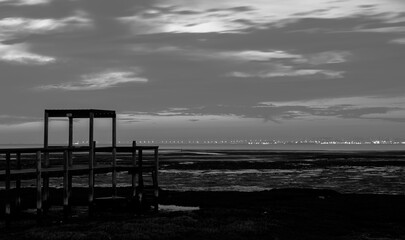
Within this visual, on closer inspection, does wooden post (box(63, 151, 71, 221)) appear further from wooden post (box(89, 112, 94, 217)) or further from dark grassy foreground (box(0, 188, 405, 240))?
wooden post (box(89, 112, 94, 217))

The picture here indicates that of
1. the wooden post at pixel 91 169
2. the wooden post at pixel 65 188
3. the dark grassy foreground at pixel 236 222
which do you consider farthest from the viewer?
the wooden post at pixel 91 169

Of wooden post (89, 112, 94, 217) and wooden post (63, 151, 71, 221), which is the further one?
wooden post (89, 112, 94, 217)

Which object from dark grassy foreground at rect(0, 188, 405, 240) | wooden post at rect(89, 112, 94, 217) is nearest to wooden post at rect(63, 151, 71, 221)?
dark grassy foreground at rect(0, 188, 405, 240)

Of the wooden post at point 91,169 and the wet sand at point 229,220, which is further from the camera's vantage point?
the wooden post at point 91,169

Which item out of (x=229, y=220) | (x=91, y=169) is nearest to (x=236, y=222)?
(x=229, y=220)

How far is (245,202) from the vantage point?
28.3 m

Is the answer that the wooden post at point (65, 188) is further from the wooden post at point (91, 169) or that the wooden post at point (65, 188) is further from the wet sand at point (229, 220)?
the wooden post at point (91, 169)

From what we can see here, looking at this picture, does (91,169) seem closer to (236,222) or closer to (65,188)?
(65,188)

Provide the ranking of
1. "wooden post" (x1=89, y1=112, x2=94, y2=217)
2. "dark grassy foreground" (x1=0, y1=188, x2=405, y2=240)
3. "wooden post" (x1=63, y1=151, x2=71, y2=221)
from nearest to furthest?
"dark grassy foreground" (x1=0, y1=188, x2=405, y2=240), "wooden post" (x1=63, y1=151, x2=71, y2=221), "wooden post" (x1=89, y1=112, x2=94, y2=217)

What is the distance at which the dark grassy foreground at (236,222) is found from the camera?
17219 mm

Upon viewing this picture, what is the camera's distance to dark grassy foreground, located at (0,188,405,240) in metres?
17.2

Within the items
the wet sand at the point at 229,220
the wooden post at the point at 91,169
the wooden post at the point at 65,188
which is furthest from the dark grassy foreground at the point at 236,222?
the wooden post at the point at 91,169

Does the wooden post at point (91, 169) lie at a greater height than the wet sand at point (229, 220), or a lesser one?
greater

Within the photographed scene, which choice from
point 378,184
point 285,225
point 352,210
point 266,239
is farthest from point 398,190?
point 266,239
